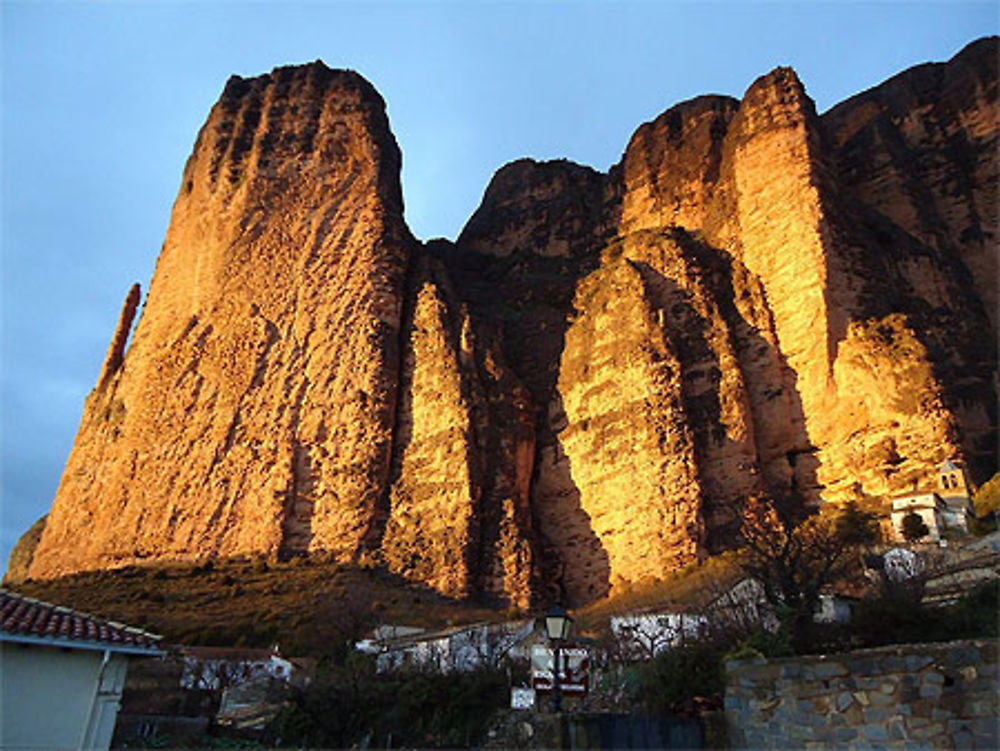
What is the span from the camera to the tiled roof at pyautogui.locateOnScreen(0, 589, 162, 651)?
11234 mm

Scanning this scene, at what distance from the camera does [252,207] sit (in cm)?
5653

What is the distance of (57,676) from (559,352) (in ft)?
139

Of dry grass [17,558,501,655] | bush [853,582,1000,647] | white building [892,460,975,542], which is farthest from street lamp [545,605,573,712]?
white building [892,460,975,542]

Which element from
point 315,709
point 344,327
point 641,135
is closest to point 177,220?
point 344,327

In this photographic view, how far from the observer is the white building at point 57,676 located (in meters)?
11.1

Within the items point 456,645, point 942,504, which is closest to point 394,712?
point 456,645

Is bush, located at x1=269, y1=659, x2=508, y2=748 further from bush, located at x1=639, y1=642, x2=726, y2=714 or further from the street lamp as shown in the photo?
the street lamp

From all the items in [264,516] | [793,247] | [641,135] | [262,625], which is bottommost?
[262,625]

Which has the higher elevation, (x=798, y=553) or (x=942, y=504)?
(x=942, y=504)

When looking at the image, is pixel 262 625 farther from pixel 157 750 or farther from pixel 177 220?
pixel 177 220

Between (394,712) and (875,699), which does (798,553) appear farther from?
(394,712)

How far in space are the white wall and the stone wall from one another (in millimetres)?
10136

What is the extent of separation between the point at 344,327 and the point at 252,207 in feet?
48.0

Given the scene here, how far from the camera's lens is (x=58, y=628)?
471 inches
